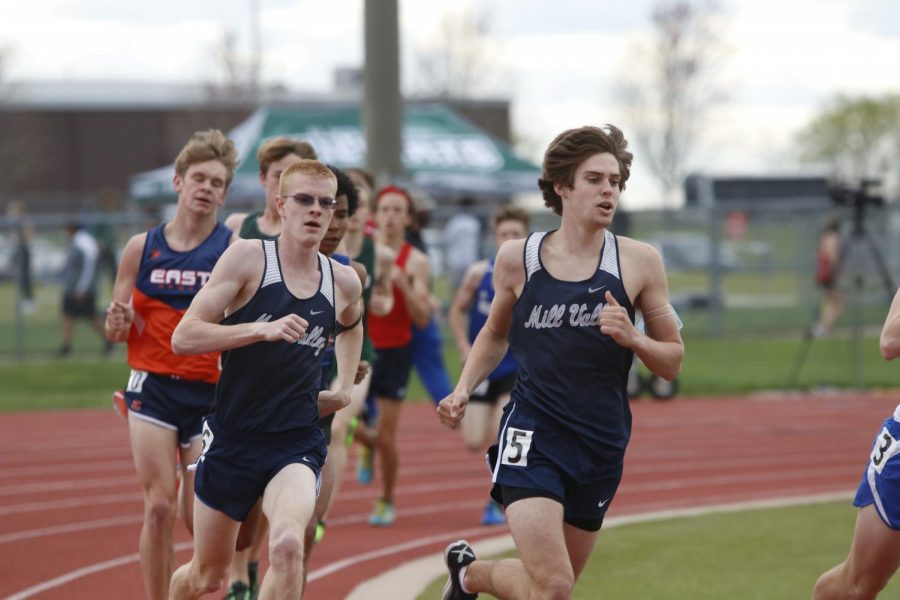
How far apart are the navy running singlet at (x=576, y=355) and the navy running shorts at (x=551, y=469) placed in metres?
0.04

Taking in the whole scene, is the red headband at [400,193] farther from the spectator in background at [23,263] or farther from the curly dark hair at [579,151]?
Answer: the spectator in background at [23,263]

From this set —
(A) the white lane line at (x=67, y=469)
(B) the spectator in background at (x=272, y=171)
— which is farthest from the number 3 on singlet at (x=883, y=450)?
(A) the white lane line at (x=67, y=469)

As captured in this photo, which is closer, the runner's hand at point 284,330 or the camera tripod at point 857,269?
the runner's hand at point 284,330

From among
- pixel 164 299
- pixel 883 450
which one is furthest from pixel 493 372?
pixel 883 450

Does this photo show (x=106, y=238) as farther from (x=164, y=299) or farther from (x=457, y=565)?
(x=457, y=565)

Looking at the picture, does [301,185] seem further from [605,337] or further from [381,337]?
[381,337]

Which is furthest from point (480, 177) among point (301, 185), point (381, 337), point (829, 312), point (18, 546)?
point (301, 185)

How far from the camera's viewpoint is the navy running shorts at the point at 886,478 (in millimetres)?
5242

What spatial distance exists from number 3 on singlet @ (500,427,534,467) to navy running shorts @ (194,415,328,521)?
77cm

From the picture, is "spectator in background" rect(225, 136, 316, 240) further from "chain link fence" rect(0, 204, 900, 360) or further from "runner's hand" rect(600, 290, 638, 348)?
"chain link fence" rect(0, 204, 900, 360)

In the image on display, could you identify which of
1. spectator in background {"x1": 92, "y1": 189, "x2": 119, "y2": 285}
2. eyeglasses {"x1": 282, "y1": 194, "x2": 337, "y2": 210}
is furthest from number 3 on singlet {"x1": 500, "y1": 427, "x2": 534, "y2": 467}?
spectator in background {"x1": 92, "y1": 189, "x2": 119, "y2": 285}

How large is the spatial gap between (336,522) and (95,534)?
164 centimetres

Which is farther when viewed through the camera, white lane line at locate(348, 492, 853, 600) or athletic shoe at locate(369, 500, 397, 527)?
athletic shoe at locate(369, 500, 397, 527)

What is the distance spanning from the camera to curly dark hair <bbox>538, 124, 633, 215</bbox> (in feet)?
18.2
